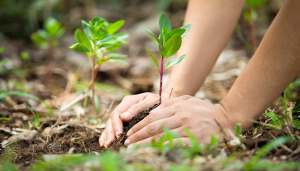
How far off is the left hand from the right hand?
0.14 m

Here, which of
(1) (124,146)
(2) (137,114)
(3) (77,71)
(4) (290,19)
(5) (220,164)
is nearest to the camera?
(5) (220,164)

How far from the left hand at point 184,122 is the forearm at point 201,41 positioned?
0.36 metres

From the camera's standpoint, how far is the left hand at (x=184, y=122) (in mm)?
1112

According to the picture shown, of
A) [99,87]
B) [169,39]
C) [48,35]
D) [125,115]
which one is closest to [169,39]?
[169,39]

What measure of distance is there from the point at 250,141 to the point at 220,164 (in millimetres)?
265

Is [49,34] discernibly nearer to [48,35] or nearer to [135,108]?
[48,35]

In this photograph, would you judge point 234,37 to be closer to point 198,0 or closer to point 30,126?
point 198,0

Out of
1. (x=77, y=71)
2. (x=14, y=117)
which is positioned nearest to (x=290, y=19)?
(x=14, y=117)

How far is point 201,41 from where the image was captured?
Answer: 158cm

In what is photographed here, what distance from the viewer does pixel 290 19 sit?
1.04 meters

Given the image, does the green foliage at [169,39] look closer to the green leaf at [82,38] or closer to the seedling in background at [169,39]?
the seedling in background at [169,39]

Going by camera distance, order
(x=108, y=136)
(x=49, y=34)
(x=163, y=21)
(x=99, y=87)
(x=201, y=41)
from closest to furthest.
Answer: (x=163, y=21), (x=108, y=136), (x=201, y=41), (x=99, y=87), (x=49, y=34)

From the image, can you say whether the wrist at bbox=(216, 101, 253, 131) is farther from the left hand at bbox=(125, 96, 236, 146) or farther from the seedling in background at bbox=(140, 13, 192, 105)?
the seedling in background at bbox=(140, 13, 192, 105)

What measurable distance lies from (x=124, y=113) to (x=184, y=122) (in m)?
0.37
